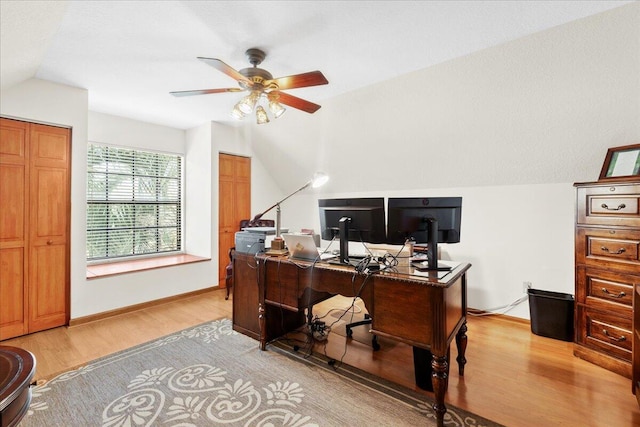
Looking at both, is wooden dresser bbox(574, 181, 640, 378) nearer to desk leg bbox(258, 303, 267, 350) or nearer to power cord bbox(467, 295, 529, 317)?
power cord bbox(467, 295, 529, 317)

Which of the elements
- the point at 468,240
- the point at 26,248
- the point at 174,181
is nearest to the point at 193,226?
the point at 174,181

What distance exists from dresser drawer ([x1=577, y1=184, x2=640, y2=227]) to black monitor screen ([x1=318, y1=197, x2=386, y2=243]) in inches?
71.1

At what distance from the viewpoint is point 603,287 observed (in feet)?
7.65

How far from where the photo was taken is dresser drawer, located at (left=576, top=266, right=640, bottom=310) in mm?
2207

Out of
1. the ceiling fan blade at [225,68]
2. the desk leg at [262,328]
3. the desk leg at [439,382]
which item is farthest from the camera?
the desk leg at [262,328]

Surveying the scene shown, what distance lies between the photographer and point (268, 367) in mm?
2273

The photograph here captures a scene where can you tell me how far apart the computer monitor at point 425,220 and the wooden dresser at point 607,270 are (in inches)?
52.2

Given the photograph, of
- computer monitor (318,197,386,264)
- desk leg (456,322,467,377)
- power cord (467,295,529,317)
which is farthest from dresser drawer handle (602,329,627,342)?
computer monitor (318,197,386,264)

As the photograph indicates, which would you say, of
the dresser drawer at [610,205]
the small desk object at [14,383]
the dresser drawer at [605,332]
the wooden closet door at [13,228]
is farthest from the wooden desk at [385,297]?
the wooden closet door at [13,228]

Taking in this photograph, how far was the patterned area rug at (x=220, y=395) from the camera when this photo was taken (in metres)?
1.73

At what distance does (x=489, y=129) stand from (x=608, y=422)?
7.70 ft

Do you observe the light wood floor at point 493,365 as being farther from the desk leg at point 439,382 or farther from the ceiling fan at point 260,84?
the ceiling fan at point 260,84

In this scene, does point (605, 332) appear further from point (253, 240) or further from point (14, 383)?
point (14, 383)

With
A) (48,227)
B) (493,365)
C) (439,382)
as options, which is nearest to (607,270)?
(493,365)
